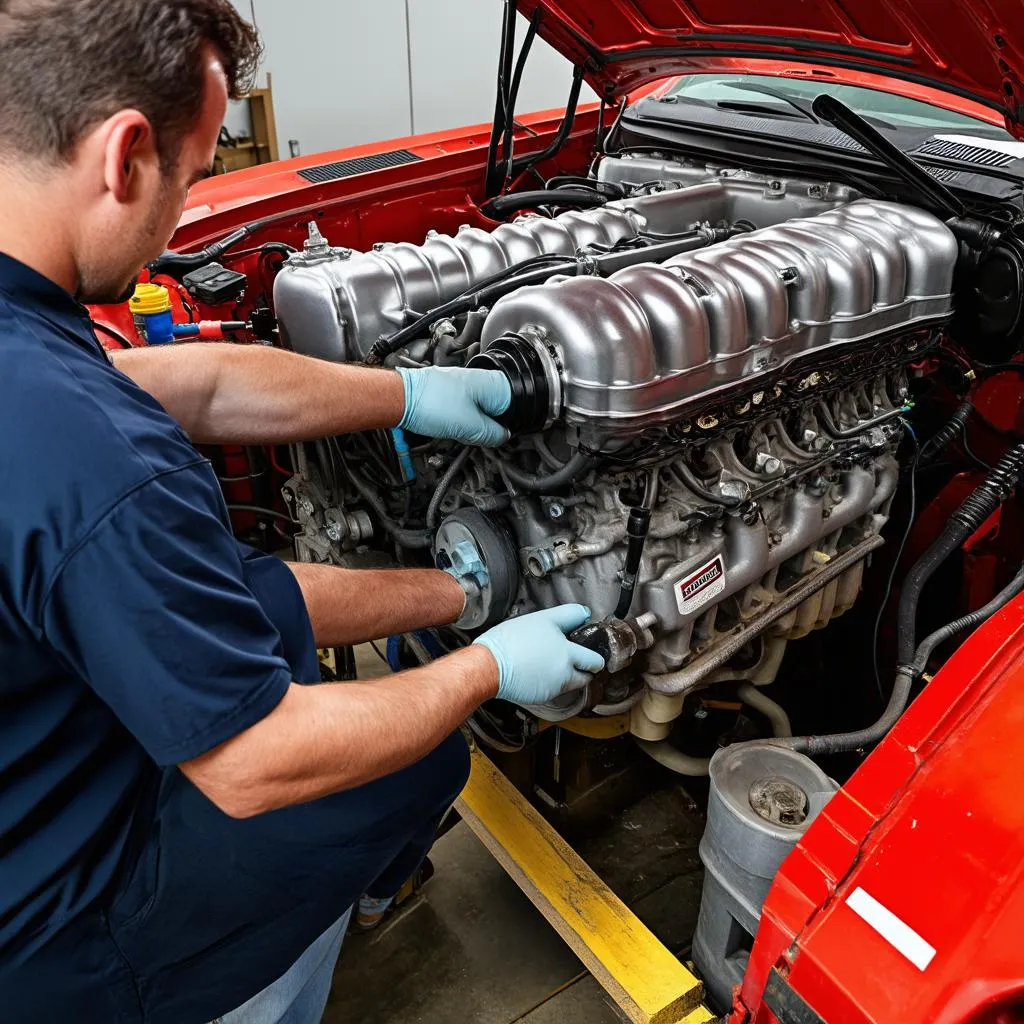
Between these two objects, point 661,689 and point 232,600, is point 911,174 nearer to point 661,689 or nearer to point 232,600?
point 661,689

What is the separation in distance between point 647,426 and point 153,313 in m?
1.13

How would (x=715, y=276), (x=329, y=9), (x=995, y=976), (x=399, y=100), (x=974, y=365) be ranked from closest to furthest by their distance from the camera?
(x=995, y=976), (x=715, y=276), (x=974, y=365), (x=329, y=9), (x=399, y=100)

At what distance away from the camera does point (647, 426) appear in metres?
1.35

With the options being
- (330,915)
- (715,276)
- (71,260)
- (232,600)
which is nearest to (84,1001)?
(330,915)

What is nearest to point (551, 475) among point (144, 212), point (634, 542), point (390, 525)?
point (634, 542)

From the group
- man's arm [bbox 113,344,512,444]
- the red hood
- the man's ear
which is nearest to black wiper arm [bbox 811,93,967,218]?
the red hood

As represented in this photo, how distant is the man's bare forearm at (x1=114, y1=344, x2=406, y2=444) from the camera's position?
1.48 m

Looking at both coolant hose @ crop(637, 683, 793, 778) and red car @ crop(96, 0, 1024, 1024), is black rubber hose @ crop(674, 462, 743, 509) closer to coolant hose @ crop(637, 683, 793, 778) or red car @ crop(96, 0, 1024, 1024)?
red car @ crop(96, 0, 1024, 1024)

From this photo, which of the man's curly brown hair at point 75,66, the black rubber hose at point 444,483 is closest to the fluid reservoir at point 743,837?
the black rubber hose at point 444,483

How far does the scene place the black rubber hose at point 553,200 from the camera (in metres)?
2.28

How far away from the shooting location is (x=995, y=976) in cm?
84

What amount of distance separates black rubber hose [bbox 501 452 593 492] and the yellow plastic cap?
877 millimetres

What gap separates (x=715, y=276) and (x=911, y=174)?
63 centimetres

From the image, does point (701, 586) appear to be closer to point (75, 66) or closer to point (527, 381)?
point (527, 381)
